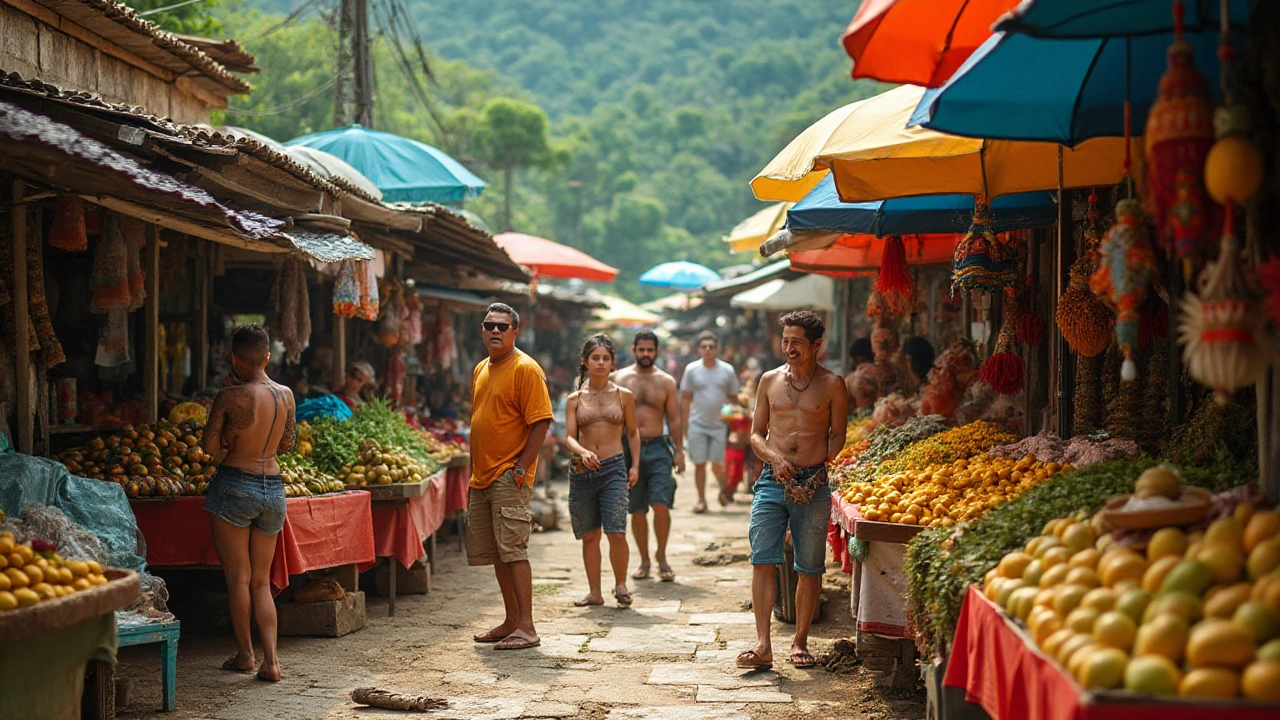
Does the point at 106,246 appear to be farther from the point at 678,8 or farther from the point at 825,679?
the point at 678,8

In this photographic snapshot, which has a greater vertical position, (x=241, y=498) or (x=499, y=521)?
(x=241, y=498)

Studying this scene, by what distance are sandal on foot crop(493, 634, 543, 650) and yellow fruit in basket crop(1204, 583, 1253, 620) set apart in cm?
502

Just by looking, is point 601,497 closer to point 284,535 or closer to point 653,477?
point 653,477

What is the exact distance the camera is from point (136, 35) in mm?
9836

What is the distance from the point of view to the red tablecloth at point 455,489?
1158 centimetres

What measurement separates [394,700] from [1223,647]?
4.23 meters

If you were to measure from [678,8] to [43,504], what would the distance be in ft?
373

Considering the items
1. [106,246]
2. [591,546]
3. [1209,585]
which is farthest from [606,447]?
[1209,585]

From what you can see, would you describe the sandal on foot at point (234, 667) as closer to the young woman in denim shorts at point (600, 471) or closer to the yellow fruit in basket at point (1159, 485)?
the young woman in denim shorts at point (600, 471)

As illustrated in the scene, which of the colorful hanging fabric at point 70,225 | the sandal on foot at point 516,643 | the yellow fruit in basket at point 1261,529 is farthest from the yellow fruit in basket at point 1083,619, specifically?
the colorful hanging fabric at point 70,225

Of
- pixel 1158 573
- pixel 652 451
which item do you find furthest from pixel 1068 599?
pixel 652 451

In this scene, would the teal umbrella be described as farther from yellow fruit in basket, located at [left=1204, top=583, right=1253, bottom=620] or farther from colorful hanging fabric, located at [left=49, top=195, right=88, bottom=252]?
yellow fruit in basket, located at [left=1204, top=583, right=1253, bottom=620]

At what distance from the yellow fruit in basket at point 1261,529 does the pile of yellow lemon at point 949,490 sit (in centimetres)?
220

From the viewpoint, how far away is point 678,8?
114 metres
